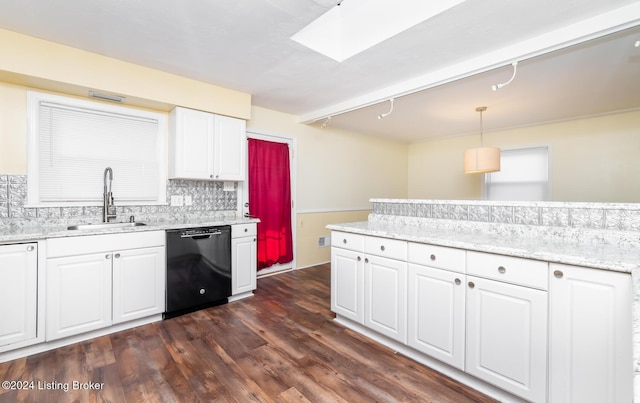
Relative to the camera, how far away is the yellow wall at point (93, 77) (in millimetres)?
2225

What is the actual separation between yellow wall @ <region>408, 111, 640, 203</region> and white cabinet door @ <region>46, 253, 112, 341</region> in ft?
19.0

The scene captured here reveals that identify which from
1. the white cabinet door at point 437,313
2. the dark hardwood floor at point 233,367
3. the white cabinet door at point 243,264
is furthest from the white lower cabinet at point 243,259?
the white cabinet door at point 437,313

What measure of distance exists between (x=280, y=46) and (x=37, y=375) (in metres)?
2.91

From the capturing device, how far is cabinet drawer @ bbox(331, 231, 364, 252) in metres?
2.47

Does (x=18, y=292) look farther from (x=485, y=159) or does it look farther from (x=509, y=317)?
(x=485, y=159)

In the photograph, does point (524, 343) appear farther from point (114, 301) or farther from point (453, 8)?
point (114, 301)

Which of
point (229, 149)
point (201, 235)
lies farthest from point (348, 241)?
point (229, 149)

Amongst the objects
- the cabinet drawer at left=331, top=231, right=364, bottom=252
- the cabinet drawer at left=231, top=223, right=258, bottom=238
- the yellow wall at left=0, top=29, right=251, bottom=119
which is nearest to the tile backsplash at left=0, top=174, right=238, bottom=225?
the cabinet drawer at left=231, top=223, right=258, bottom=238

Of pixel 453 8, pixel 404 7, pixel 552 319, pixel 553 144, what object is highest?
pixel 404 7

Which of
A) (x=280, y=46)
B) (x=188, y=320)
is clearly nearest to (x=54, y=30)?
(x=280, y=46)

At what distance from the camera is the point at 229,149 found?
134 inches

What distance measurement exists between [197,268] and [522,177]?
5411 millimetres

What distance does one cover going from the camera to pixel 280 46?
241 cm

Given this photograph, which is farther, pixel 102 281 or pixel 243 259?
pixel 243 259
